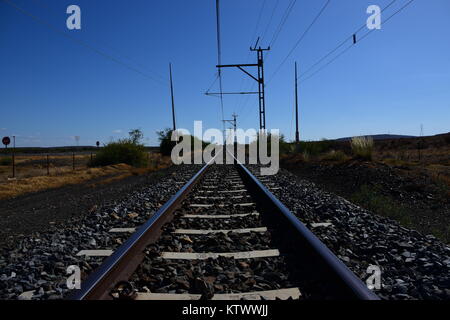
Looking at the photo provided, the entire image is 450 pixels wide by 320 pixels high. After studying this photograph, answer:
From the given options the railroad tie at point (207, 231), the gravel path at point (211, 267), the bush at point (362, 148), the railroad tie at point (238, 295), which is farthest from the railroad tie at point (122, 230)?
the bush at point (362, 148)

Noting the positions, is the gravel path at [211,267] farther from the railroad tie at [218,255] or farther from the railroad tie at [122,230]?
the railroad tie at [122,230]

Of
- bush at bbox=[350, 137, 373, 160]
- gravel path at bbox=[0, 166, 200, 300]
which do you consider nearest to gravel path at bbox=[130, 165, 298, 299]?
gravel path at bbox=[0, 166, 200, 300]

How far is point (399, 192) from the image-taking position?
6844 millimetres

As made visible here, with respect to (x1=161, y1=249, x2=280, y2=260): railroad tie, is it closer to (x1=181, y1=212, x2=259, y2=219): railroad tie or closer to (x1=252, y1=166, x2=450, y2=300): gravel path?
(x1=252, y1=166, x2=450, y2=300): gravel path

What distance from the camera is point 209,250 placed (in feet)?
10.8

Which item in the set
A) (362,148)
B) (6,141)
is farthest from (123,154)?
(362,148)

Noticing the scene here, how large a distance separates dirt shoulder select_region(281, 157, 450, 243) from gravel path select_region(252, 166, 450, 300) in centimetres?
75

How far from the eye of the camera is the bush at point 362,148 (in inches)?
450

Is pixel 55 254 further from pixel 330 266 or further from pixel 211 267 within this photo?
pixel 330 266

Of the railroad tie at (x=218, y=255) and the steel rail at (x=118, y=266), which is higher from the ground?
the steel rail at (x=118, y=266)

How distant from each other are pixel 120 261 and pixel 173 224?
168 centimetres

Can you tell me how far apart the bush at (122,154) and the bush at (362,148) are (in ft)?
47.3

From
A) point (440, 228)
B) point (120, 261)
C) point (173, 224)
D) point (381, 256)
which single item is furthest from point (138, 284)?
point (440, 228)

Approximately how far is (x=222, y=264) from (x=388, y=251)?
1714mm
